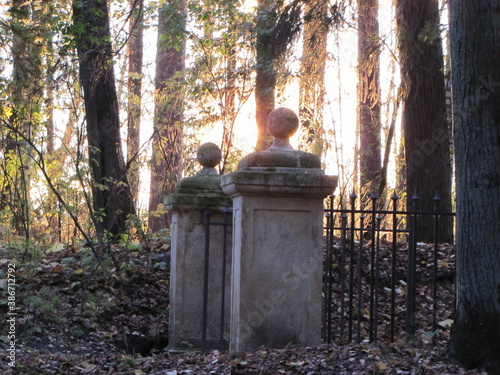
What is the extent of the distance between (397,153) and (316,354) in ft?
42.4

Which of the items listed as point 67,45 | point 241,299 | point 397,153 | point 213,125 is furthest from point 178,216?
point 397,153

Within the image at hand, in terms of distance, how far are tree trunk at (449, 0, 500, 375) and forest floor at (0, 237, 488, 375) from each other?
0.27 m

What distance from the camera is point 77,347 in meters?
6.69

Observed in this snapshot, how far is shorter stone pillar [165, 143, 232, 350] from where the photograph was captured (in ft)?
20.8

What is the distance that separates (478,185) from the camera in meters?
4.54

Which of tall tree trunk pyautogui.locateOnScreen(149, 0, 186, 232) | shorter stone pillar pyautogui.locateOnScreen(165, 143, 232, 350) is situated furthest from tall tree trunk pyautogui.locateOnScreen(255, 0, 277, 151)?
shorter stone pillar pyautogui.locateOnScreen(165, 143, 232, 350)

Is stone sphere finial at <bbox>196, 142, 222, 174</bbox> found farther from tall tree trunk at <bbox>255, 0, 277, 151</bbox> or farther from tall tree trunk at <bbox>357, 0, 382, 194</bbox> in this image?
tall tree trunk at <bbox>357, 0, 382, 194</bbox>

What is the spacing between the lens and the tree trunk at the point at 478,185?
14.6 ft

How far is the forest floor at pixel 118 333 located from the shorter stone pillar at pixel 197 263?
432mm

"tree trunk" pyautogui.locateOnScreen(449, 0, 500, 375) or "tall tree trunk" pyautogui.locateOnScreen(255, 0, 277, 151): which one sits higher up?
"tall tree trunk" pyautogui.locateOnScreen(255, 0, 277, 151)

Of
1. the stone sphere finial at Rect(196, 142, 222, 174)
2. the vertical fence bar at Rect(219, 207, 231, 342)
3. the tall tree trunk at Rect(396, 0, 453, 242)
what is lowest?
the vertical fence bar at Rect(219, 207, 231, 342)

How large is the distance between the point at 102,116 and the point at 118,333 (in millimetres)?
4769
